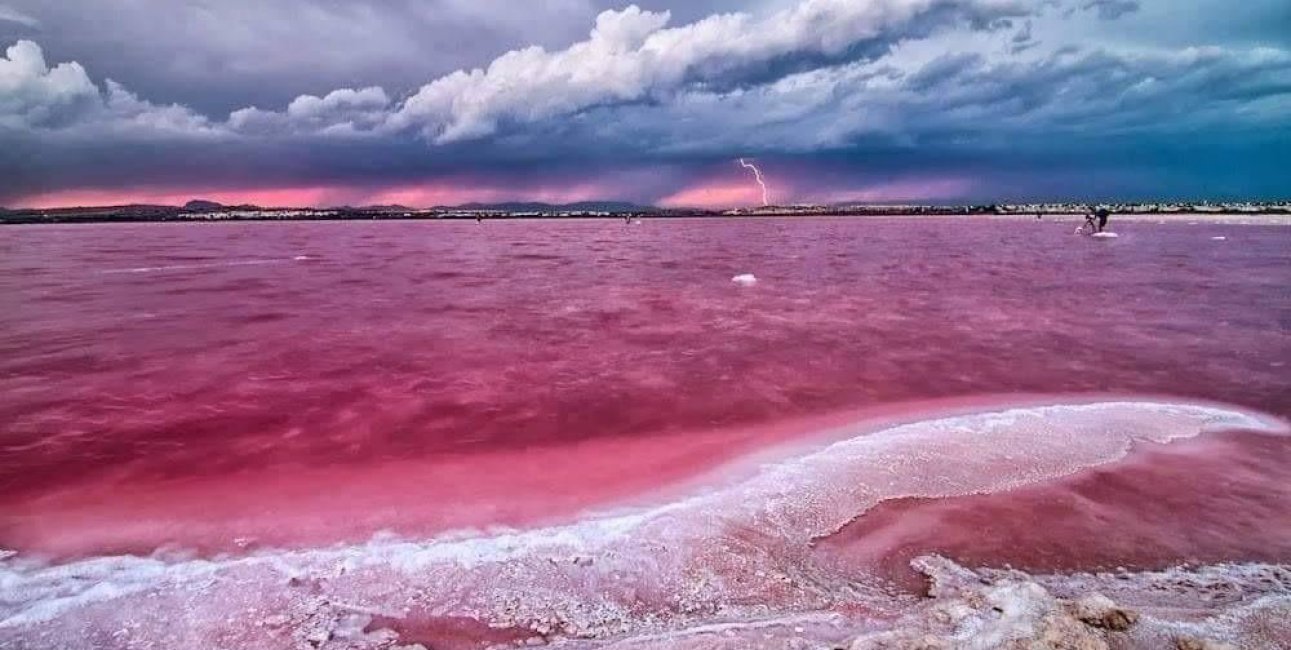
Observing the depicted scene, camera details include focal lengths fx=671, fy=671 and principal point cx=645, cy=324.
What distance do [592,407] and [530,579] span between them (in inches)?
178

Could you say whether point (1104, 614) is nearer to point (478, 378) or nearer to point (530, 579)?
point (530, 579)

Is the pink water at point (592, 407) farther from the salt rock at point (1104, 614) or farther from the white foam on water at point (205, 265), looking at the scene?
the white foam on water at point (205, 265)

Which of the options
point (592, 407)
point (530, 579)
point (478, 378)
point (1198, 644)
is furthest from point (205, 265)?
point (1198, 644)

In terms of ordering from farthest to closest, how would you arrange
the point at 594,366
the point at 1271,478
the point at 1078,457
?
the point at 594,366
the point at 1078,457
the point at 1271,478

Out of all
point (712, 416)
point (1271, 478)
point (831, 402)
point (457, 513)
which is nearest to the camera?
point (457, 513)

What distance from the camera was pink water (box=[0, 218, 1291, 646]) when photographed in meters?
5.50

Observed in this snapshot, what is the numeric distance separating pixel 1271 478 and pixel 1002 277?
21346 mm

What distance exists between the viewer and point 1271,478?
6453mm

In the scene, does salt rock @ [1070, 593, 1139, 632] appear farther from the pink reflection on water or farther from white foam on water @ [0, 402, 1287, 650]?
the pink reflection on water

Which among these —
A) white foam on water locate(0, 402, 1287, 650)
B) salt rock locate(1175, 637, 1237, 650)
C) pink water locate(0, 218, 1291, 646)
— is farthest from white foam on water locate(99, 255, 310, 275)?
salt rock locate(1175, 637, 1237, 650)

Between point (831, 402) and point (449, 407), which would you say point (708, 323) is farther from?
point (449, 407)

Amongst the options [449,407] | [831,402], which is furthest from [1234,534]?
[449,407]

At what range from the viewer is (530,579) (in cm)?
462

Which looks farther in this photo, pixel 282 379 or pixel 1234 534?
pixel 282 379
